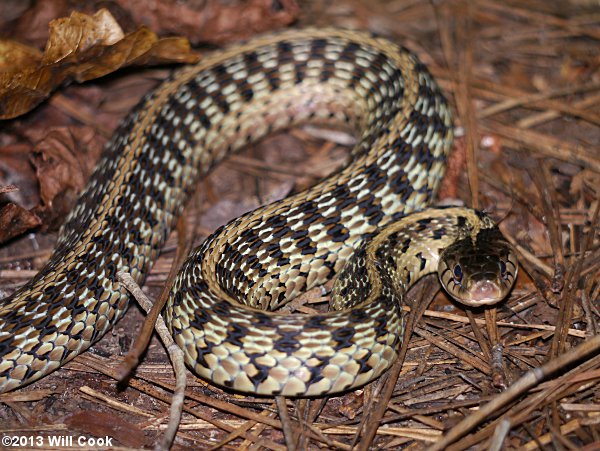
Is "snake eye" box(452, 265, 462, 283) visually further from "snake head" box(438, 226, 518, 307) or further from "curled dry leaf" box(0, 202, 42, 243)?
"curled dry leaf" box(0, 202, 42, 243)

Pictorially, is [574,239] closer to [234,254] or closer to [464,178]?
[464,178]

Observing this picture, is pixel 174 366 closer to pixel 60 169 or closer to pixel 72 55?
pixel 60 169

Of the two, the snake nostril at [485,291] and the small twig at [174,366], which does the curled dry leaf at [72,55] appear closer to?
the small twig at [174,366]

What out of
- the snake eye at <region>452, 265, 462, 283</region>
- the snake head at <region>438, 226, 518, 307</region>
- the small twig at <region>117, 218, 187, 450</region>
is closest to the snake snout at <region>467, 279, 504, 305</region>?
the snake head at <region>438, 226, 518, 307</region>

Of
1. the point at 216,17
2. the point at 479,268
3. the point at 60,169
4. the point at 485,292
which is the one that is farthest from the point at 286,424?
the point at 216,17

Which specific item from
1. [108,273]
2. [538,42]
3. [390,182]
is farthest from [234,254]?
[538,42]

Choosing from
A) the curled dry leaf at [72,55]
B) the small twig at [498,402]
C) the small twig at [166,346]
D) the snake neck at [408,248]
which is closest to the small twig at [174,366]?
the small twig at [166,346]

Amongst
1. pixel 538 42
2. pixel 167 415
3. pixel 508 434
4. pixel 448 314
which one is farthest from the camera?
pixel 538 42
